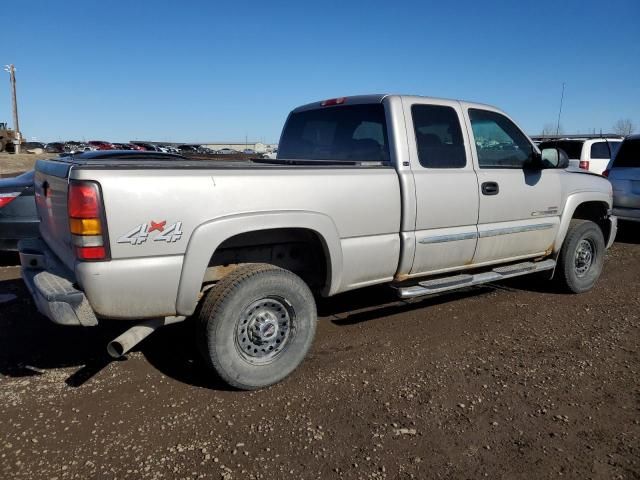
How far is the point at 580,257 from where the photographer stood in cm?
571

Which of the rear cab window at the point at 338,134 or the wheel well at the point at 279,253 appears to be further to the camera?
the rear cab window at the point at 338,134

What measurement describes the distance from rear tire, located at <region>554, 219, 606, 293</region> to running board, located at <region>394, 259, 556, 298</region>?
0.27 metres

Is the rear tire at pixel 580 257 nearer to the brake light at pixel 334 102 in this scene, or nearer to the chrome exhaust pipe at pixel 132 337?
the brake light at pixel 334 102

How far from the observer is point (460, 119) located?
4.52 metres

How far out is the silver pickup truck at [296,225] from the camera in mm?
2896

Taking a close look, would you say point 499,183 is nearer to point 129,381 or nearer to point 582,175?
point 582,175

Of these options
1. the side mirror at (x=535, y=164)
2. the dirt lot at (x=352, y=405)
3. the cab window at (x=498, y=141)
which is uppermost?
the cab window at (x=498, y=141)

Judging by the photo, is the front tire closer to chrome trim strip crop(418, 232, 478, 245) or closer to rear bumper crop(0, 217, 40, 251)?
chrome trim strip crop(418, 232, 478, 245)

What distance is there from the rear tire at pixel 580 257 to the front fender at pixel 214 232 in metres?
3.28

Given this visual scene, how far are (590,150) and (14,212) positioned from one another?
11781mm

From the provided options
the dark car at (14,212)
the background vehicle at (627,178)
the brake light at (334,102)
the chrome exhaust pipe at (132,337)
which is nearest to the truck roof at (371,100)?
the brake light at (334,102)

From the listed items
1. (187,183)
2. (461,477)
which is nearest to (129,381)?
(187,183)

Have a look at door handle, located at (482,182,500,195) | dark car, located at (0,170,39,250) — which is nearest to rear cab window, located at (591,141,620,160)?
door handle, located at (482,182,500,195)

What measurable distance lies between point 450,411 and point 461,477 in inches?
24.8
